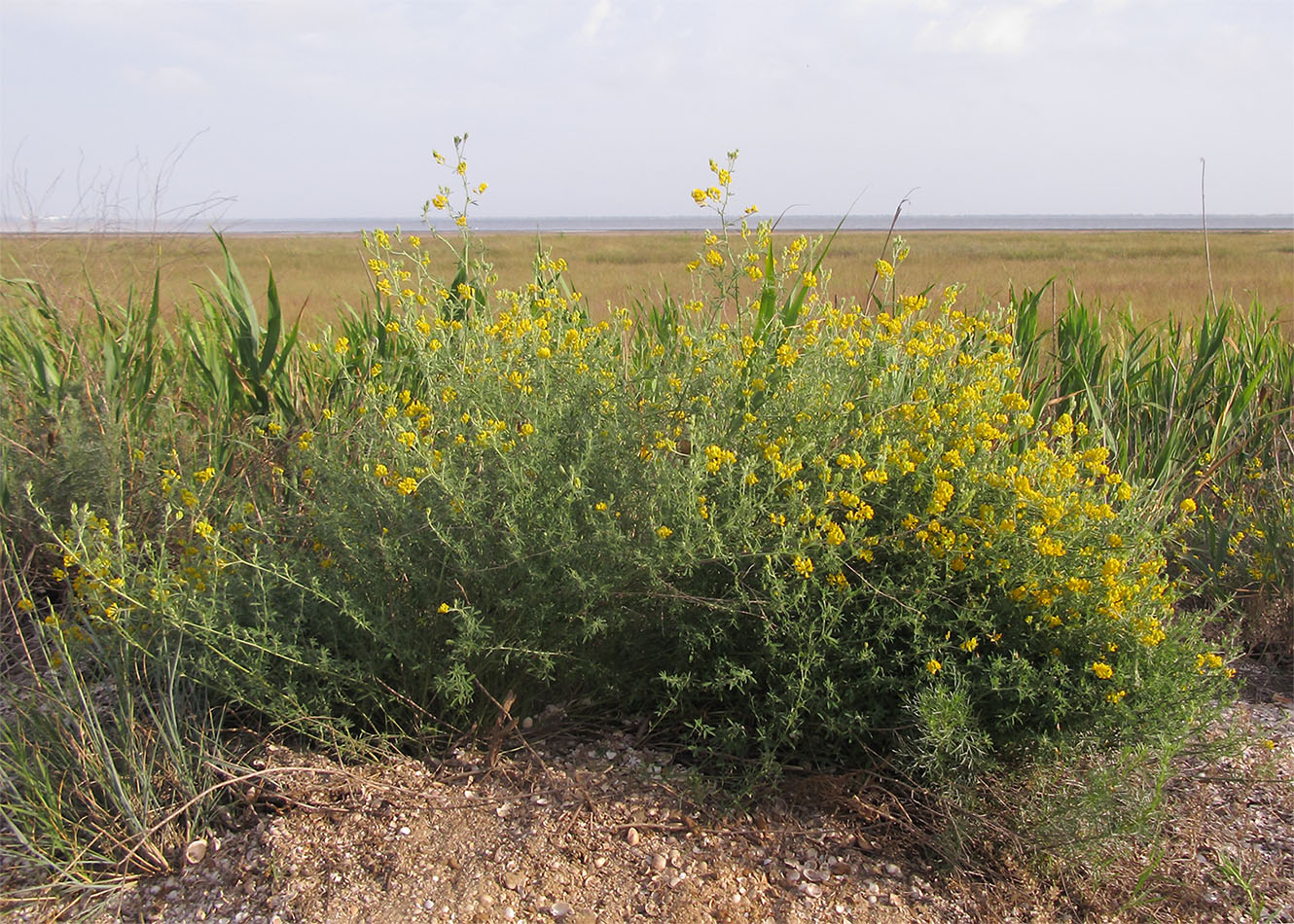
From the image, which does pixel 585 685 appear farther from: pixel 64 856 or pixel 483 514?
pixel 64 856

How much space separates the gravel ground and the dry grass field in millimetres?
1891

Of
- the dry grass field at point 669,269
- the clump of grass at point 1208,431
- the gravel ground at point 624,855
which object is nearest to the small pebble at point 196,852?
the gravel ground at point 624,855

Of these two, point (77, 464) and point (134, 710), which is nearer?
point (134, 710)

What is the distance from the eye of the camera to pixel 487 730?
227 cm

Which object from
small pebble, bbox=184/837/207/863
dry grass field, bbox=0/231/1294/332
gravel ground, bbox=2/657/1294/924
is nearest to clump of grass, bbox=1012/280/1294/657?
dry grass field, bbox=0/231/1294/332

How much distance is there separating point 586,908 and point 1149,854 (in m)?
1.14

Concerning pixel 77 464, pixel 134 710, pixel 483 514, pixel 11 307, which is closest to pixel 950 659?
pixel 483 514

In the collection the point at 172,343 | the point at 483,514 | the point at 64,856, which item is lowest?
the point at 64,856

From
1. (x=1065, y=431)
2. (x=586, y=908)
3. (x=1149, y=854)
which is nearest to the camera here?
(x=586, y=908)

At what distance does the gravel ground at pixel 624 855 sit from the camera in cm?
186

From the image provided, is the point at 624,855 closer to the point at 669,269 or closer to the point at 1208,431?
the point at 1208,431

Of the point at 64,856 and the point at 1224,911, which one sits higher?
the point at 64,856

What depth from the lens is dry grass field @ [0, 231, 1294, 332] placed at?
162 inches

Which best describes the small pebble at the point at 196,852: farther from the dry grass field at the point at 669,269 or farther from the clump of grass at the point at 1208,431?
the clump of grass at the point at 1208,431
